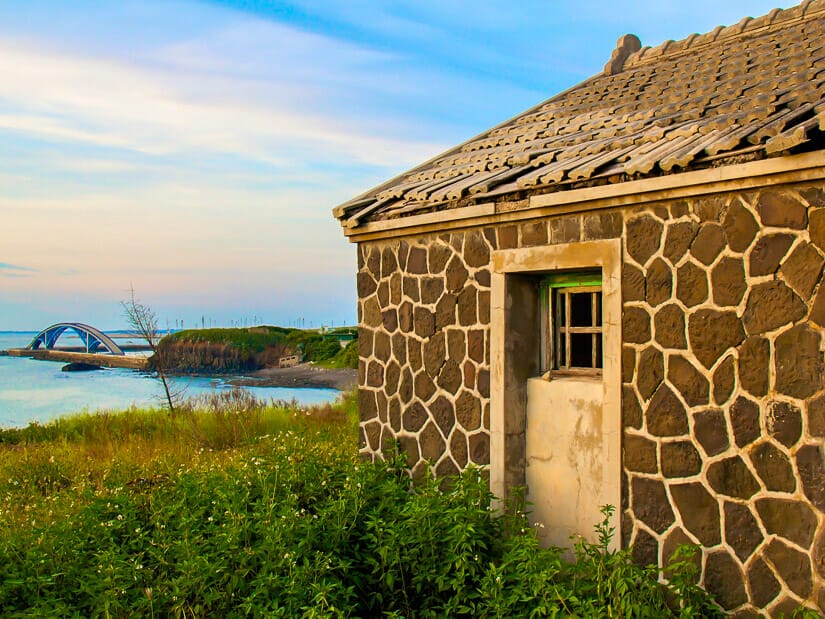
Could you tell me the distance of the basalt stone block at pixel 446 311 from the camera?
265 inches

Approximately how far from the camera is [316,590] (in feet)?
15.3

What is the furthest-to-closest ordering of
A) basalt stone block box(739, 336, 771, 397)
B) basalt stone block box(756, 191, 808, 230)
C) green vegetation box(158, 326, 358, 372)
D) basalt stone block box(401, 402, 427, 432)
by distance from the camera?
green vegetation box(158, 326, 358, 372) → basalt stone block box(401, 402, 427, 432) → basalt stone block box(739, 336, 771, 397) → basalt stone block box(756, 191, 808, 230)

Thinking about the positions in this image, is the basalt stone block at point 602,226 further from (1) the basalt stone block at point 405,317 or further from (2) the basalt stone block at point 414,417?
(2) the basalt stone block at point 414,417

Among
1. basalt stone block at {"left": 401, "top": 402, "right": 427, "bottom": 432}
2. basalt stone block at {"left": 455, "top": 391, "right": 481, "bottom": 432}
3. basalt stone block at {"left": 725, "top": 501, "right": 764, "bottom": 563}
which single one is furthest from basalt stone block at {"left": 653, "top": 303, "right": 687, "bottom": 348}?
basalt stone block at {"left": 401, "top": 402, "right": 427, "bottom": 432}

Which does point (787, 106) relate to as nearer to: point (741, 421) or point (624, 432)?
point (741, 421)

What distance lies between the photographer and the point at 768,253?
14.9 feet

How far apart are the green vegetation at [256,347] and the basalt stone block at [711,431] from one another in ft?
79.1

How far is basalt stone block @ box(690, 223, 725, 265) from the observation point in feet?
15.7

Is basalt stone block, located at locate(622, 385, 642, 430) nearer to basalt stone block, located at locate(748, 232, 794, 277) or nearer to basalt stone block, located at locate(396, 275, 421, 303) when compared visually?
basalt stone block, located at locate(748, 232, 794, 277)

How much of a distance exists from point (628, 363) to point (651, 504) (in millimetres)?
1021

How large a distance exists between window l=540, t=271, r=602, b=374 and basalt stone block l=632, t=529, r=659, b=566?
1347 mm

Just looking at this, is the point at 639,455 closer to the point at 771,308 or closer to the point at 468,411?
the point at 771,308

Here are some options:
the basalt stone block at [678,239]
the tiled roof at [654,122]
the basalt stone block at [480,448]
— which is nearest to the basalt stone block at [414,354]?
the basalt stone block at [480,448]

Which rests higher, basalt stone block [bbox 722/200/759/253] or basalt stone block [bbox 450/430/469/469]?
basalt stone block [bbox 722/200/759/253]
